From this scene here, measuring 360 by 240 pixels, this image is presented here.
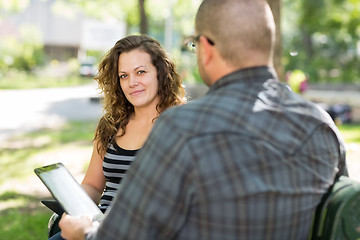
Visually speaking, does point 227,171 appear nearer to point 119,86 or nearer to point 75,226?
point 75,226

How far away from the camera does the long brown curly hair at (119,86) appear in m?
2.98

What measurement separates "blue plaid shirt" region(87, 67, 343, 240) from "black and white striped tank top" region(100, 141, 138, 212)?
1149mm

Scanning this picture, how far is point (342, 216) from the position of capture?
1.74 meters

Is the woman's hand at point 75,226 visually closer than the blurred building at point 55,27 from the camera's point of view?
Yes

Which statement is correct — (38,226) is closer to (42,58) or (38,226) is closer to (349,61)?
(349,61)

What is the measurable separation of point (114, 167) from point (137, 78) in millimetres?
527

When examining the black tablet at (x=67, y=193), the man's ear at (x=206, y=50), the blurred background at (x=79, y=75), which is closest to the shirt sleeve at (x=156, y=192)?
the man's ear at (x=206, y=50)

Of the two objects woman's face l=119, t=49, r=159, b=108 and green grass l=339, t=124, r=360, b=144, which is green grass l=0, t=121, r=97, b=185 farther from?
green grass l=339, t=124, r=360, b=144

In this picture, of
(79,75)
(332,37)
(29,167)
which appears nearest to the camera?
(29,167)

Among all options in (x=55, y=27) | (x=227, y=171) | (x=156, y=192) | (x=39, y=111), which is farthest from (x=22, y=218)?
(x=55, y=27)

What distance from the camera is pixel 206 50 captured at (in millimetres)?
1683

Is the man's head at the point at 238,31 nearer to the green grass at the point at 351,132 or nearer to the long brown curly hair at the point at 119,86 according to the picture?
the long brown curly hair at the point at 119,86

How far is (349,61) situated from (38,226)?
20582 millimetres

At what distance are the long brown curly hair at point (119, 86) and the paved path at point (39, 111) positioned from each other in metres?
8.29
